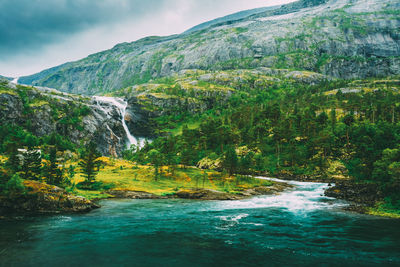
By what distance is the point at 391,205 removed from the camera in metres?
35.8

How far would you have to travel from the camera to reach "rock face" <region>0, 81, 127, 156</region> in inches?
5492

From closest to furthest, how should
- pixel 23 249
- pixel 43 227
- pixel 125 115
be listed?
pixel 23 249 < pixel 43 227 < pixel 125 115

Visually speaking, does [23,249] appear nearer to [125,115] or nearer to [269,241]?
[269,241]

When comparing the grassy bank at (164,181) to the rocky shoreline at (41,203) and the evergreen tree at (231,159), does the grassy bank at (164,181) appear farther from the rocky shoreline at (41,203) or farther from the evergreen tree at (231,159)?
the rocky shoreline at (41,203)

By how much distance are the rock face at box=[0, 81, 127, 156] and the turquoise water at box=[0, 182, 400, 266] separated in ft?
422

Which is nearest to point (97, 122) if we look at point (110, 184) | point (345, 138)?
point (110, 184)

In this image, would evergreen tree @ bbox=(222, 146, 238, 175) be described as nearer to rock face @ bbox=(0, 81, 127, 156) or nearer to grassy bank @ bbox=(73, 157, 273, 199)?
grassy bank @ bbox=(73, 157, 273, 199)

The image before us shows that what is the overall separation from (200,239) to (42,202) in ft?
73.5

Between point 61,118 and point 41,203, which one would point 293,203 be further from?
point 61,118

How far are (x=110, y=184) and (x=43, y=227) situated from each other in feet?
90.6

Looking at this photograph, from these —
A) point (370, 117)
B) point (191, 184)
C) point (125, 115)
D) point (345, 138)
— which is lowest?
point (191, 184)

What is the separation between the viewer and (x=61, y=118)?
150m

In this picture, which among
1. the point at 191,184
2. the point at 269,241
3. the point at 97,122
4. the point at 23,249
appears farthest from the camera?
the point at 97,122

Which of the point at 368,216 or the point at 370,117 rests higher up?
the point at 370,117
